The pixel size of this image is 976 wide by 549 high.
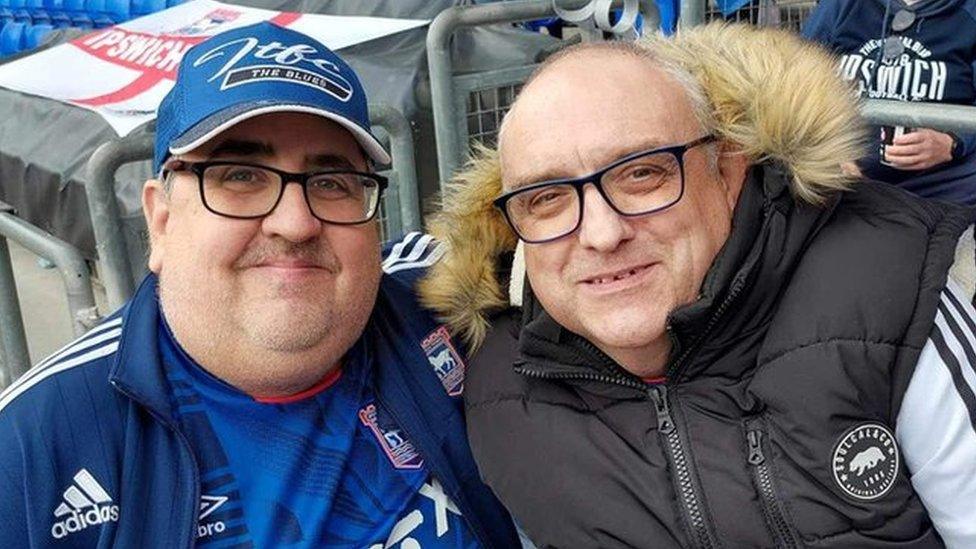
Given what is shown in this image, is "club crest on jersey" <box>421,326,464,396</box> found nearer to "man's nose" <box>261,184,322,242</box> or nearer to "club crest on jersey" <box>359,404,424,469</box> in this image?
"club crest on jersey" <box>359,404,424,469</box>

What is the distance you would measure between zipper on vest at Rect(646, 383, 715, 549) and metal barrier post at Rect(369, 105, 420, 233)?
3.98 feet

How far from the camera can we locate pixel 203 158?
1676 millimetres

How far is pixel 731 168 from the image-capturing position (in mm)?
1633

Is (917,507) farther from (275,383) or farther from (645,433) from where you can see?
(275,383)

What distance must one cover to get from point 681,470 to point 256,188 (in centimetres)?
84

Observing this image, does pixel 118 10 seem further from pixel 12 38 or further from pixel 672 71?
pixel 672 71

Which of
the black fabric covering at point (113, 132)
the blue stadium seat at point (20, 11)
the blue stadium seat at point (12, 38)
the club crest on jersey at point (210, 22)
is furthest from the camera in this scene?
the blue stadium seat at point (20, 11)

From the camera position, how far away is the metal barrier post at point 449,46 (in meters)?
2.95

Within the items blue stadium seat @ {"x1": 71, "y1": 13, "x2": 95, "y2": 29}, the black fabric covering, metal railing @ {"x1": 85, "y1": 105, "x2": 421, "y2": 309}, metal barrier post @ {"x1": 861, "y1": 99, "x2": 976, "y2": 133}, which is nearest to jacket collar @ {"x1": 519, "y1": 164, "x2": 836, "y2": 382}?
metal barrier post @ {"x1": 861, "y1": 99, "x2": 976, "y2": 133}

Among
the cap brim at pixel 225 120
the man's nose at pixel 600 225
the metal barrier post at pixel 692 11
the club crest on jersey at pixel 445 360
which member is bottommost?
the club crest on jersey at pixel 445 360

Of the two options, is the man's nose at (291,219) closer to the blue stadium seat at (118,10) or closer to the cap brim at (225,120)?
the cap brim at (225,120)

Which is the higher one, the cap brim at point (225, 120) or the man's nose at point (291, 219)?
the cap brim at point (225, 120)

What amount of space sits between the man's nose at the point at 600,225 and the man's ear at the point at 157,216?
0.74 m

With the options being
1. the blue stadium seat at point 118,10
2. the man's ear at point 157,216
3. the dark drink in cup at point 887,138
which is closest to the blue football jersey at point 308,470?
the man's ear at point 157,216
